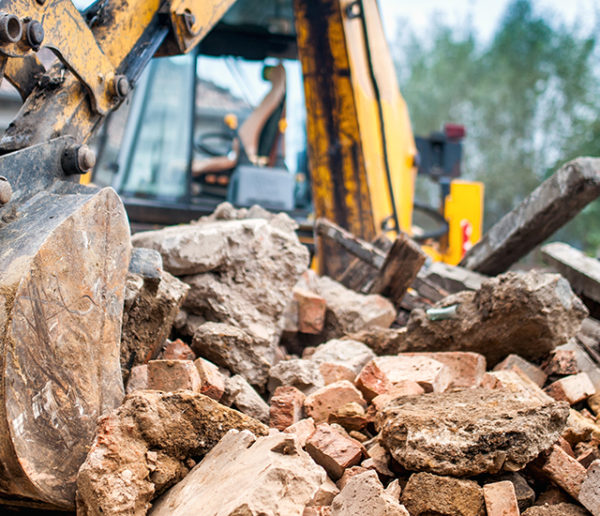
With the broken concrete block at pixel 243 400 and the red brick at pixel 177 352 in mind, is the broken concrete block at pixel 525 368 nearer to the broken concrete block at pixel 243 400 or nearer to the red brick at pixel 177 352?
the broken concrete block at pixel 243 400

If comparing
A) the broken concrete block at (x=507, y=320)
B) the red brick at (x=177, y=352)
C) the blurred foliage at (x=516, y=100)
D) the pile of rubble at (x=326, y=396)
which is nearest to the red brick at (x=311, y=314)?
the pile of rubble at (x=326, y=396)

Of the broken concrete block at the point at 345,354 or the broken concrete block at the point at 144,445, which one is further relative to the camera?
the broken concrete block at the point at 345,354

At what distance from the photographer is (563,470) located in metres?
→ 1.76

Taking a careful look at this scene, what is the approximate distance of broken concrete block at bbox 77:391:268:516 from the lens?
4.76 feet

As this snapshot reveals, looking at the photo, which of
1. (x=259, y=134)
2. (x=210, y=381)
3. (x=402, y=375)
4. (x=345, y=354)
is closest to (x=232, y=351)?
(x=210, y=381)

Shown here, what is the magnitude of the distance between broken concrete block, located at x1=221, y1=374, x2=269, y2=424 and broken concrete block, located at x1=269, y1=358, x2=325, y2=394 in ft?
0.57

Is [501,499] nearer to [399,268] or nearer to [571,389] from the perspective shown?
[571,389]

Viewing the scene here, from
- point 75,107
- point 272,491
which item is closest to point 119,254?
point 75,107

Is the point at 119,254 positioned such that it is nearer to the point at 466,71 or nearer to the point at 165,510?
the point at 165,510

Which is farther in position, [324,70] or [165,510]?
[324,70]

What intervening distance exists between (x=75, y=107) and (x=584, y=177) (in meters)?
2.31

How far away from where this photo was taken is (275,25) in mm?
5559

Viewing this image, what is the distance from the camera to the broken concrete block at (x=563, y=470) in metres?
1.73

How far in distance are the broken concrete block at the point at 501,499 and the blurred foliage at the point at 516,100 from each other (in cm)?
2008
